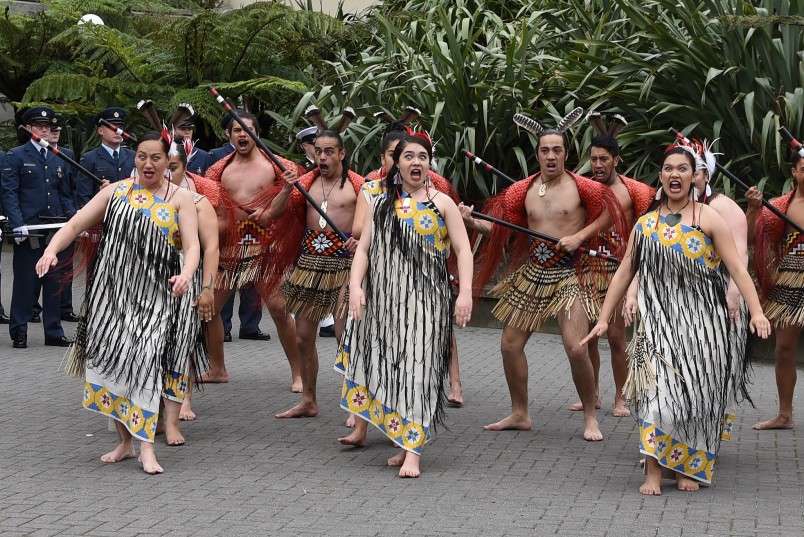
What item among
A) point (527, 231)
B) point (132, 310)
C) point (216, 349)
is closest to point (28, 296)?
point (216, 349)

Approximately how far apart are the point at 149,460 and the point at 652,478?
8.61 feet

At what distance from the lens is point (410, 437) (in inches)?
275

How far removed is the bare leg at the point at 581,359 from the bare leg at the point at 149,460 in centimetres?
253

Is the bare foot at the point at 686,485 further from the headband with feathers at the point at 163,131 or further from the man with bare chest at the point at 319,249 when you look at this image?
the headband with feathers at the point at 163,131

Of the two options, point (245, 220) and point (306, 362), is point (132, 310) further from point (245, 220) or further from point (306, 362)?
point (245, 220)

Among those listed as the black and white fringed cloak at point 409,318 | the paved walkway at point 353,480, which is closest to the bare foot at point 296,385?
the paved walkway at point 353,480

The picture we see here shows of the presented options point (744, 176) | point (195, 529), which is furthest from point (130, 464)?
point (744, 176)

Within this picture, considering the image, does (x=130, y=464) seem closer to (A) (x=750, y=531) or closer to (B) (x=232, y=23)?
(A) (x=750, y=531)

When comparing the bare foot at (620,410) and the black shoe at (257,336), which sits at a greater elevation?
the bare foot at (620,410)

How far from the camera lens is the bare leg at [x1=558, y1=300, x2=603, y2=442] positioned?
Answer: 787 centimetres

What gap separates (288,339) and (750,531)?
165 inches

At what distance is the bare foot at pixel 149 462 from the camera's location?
6840 millimetres

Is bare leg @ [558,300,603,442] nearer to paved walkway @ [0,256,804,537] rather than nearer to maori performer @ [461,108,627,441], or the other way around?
maori performer @ [461,108,627,441]

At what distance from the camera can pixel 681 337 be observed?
6605mm
